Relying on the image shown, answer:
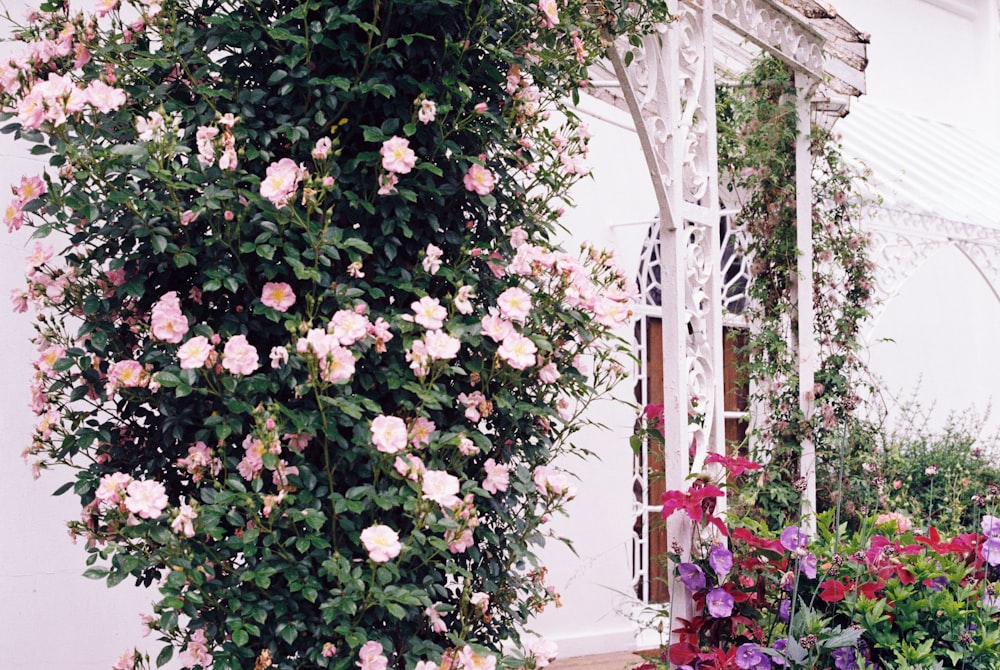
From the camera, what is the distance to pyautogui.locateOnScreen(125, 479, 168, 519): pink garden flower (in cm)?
200

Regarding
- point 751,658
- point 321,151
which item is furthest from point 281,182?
point 751,658

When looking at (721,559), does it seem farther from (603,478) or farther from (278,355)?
(603,478)

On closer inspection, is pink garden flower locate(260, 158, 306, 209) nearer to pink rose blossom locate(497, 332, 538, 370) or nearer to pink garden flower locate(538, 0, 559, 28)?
pink rose blossom locate(497, 332, 538, 370)

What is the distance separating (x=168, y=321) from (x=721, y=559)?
1.92 meters

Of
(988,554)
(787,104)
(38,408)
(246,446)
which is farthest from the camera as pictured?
(787,104)

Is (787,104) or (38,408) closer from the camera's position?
(38,408)

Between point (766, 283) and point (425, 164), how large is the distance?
3.36 m

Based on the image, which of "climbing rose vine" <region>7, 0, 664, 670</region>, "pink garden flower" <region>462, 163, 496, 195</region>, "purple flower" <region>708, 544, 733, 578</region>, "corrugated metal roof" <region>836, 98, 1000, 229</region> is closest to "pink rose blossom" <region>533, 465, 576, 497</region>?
"climbing rose vine" <region>7, 0, 664, 670</region>

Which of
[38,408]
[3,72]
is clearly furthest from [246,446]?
[3,72]

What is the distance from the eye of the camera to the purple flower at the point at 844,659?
3168 mm

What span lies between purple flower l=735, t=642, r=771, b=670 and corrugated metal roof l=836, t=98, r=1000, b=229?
3.53 metres

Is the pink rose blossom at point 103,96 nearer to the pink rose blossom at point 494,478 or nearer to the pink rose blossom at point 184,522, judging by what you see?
the pink rose blossom at point 184,522

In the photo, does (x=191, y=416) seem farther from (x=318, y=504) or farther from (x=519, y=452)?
(x=519, y=452)

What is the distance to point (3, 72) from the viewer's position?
2.24m
